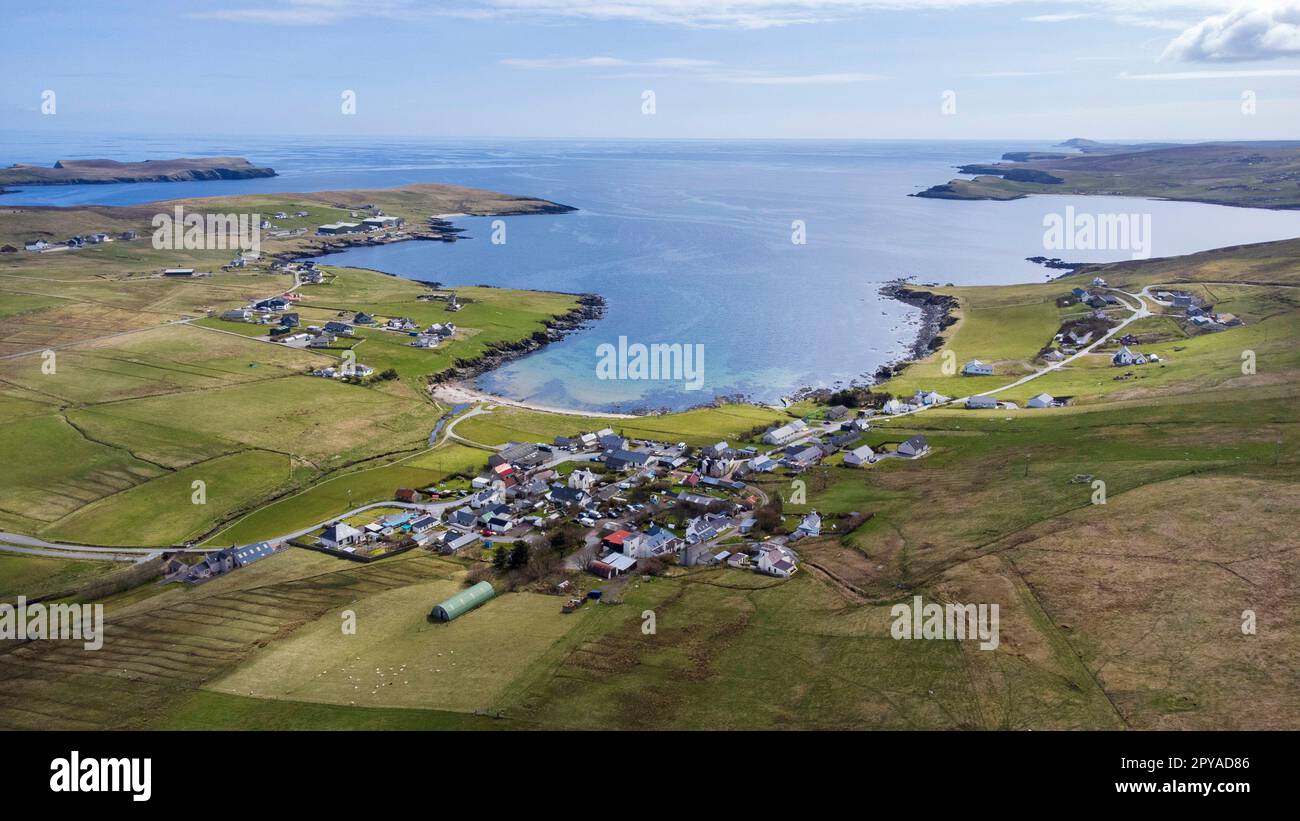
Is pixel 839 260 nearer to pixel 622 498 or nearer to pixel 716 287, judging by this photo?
pixel 716 287

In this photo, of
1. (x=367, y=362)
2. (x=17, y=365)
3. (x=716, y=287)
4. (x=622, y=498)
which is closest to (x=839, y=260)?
(x=716, y=287)

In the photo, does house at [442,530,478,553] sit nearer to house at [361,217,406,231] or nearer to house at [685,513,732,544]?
house at [685,513,732,544]

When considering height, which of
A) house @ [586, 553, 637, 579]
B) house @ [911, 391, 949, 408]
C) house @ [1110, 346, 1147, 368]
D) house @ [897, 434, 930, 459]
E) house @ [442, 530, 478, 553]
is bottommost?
house @ [586, 553, 637, 579]

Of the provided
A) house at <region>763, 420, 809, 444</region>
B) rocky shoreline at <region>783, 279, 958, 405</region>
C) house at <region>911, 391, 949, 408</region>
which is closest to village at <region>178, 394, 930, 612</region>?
house at <region>763, 420, 809, 444</region>

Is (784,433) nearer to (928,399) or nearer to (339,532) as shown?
(928,399)

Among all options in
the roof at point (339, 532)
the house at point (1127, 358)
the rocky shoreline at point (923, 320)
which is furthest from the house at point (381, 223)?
the house at point (1127, 358)

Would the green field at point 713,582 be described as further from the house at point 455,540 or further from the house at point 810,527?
the house at point 455,540
